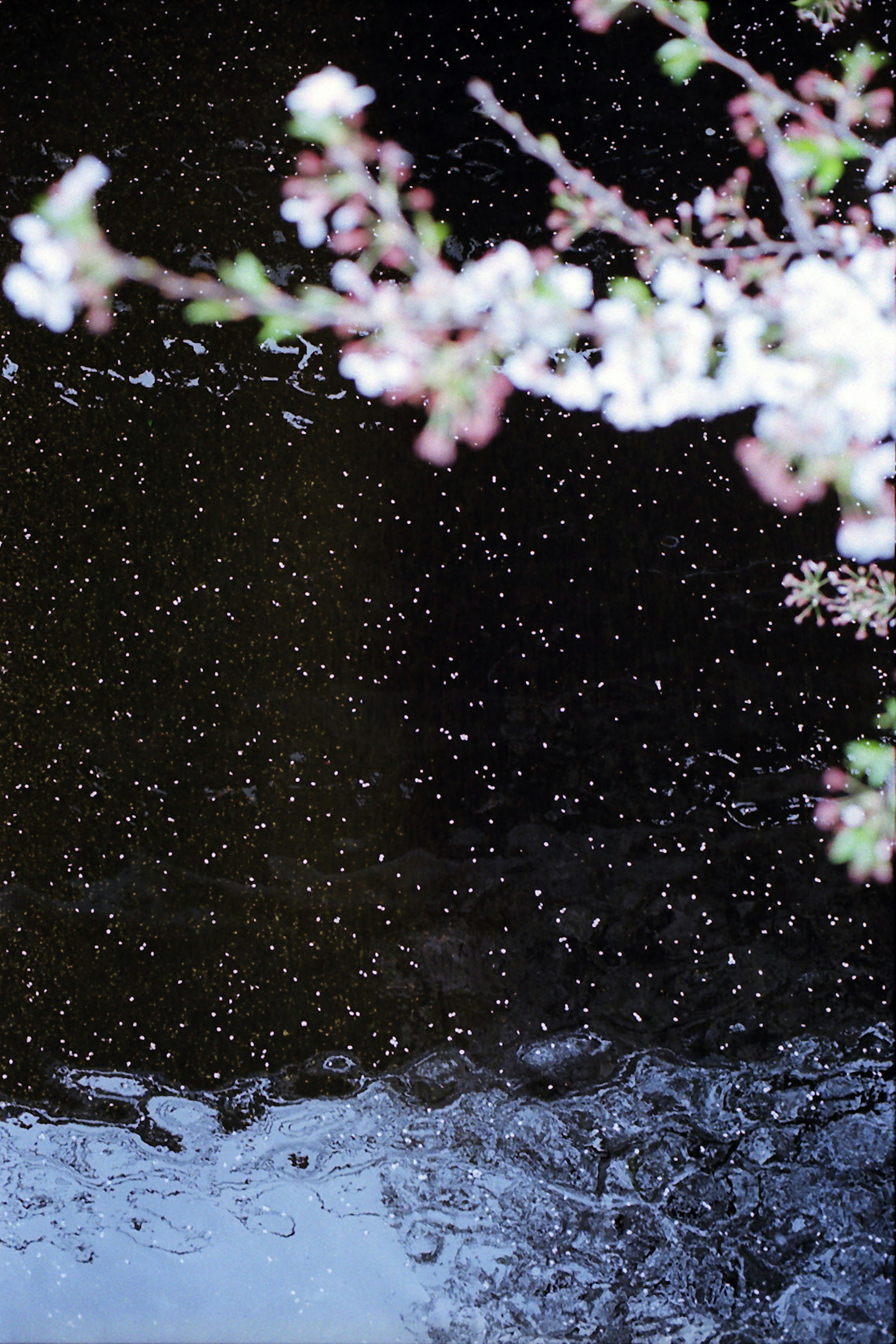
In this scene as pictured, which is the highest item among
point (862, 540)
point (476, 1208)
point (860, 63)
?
point (860, 63)

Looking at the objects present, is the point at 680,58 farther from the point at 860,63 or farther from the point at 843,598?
the point at 843,598

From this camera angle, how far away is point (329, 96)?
2.68 feet

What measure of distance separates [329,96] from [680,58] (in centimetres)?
31

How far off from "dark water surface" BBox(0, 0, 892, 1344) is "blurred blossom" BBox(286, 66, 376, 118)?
14mm

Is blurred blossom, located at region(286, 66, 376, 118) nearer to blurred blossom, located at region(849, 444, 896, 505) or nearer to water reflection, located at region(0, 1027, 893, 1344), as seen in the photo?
blurred blossom, located at region(849, 444, 896, 505)

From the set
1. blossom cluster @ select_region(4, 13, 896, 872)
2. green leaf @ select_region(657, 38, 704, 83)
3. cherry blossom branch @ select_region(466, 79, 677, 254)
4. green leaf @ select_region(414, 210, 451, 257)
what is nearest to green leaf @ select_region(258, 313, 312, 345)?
blossom cluster @ select_region(4, 13, 896, 872)

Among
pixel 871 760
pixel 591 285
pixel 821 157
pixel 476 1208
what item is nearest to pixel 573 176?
pixel 591 285

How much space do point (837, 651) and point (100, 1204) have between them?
31.3 inches

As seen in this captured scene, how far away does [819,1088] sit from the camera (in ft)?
2.56

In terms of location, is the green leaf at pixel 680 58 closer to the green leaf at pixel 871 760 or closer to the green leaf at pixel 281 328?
the green leaf at pixel 281 328

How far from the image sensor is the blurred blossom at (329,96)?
816 mm

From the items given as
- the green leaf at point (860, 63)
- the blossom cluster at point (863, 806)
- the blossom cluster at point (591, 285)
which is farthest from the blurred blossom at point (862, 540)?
the green leaf at point (860, 63)

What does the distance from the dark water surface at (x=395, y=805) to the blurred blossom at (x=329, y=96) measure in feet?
0.05

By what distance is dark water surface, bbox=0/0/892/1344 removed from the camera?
2.55ft
